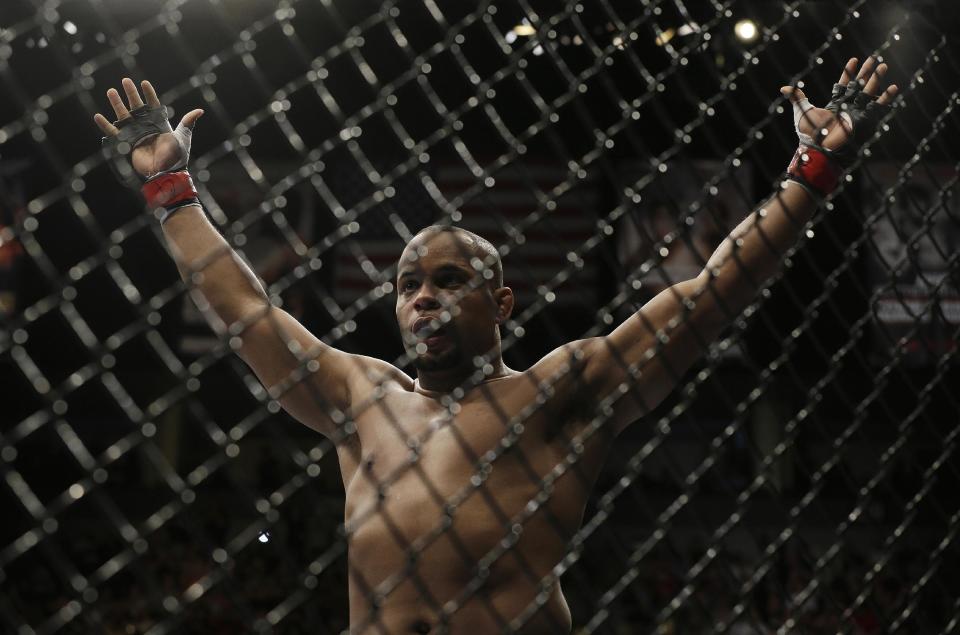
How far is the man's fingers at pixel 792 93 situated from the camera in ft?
A: 5.13

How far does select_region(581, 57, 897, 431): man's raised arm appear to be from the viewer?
154 centimetres

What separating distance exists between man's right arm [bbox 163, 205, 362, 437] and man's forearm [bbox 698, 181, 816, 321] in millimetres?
724

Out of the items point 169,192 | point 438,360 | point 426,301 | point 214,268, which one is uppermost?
point 169,192

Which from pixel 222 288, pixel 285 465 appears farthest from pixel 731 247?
pixel 285 465

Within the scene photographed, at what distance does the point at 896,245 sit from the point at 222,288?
408 cm

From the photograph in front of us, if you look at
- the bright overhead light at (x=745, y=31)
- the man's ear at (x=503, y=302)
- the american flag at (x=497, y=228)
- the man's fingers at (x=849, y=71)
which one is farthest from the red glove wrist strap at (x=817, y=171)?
the american flag at (x=497, y=228)

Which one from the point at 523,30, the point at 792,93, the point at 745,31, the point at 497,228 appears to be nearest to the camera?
the point at 792,93

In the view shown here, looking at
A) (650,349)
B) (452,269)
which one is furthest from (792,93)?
(452,269)

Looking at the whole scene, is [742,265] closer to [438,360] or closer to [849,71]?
[849,71]

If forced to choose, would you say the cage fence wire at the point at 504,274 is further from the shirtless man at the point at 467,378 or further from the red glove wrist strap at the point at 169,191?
the red glove wrist strap at the point at 169,191

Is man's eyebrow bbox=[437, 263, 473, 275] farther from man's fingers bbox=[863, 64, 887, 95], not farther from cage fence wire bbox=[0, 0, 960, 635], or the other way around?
man's fingers bbox=[863, 64, 887, 95]

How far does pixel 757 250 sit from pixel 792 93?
0.29 m

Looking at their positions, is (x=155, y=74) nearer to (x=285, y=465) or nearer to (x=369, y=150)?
(x=369, y=150)

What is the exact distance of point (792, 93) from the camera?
160cm
